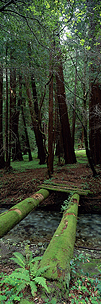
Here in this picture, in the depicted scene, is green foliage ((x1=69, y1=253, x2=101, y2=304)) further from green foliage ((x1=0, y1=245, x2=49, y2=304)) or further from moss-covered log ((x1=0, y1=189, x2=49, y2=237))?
moss-covered log ((x1=0, y1=189, x2=49, y2=237))

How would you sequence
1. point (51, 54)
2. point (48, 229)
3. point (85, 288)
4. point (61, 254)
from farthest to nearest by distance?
1. point (51, 54)
2. point (48, 229)
3. point (61, 254)
4. point (85, 288)

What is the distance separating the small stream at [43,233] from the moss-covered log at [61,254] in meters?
1.08

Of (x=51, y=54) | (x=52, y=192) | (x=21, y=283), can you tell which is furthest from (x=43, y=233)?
(x=51, y=54)

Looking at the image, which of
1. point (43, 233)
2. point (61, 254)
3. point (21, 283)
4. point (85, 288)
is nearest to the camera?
point (21, 283)

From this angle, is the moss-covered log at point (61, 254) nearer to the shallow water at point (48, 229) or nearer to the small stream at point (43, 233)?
the small stream at point (43, 233)

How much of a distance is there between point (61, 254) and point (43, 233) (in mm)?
2646

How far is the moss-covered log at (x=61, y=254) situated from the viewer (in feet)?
7.57

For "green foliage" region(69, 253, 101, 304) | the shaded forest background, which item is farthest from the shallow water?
the shaded forest background

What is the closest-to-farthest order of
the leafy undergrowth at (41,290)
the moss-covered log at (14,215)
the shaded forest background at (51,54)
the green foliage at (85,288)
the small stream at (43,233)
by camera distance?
the leafy undergrowth at (41,290) < the green foliage at (85,288) < the moss-covered log at (14,215) < the small stream at (43,233) < the shaded forest background at (51,54)

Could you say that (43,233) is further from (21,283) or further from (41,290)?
(41,290)

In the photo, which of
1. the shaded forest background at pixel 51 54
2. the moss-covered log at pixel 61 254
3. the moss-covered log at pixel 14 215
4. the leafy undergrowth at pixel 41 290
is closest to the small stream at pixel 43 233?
the moss-covered log at pixel 14 215

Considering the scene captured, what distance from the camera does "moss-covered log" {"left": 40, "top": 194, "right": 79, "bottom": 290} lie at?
2.31 meters

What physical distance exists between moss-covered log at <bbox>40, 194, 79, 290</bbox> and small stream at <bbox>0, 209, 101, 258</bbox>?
42.6 inches

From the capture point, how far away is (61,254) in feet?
8.93
